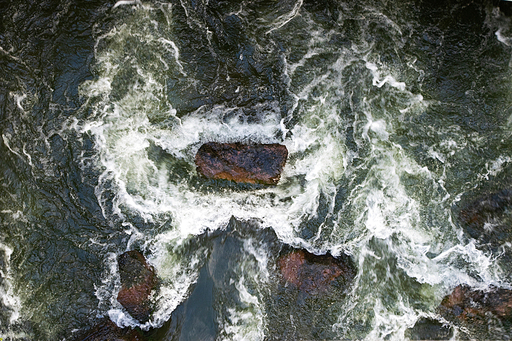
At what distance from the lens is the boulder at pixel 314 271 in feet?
19.1

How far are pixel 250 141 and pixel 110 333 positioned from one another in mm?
4273

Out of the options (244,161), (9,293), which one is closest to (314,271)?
(244,161)

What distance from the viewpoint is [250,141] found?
589 centimetres

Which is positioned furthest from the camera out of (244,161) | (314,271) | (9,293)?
(9,293)

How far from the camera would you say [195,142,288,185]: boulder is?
5.71m

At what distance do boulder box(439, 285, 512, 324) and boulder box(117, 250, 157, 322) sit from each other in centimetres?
527

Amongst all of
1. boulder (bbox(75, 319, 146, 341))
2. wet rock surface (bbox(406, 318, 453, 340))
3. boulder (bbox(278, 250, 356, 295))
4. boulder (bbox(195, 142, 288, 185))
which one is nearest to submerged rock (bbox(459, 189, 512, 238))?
wet rock surface (bbox(406, 318, 453, 340))

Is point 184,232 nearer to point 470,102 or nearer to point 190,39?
point 190,39

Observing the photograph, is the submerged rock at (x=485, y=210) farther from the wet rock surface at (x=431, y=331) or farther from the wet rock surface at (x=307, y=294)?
the wet rock surface at (x=307, y=294)

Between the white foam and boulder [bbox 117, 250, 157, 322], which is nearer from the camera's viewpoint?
boulder [bbox 117, 250, 157, 322]

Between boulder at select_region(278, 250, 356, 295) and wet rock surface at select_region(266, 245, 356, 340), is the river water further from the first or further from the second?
boulder at select_region(278, 250, 356, 295)

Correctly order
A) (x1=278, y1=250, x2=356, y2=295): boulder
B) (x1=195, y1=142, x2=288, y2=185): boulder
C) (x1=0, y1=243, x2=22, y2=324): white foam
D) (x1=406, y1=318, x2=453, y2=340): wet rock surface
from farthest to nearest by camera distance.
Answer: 1. (x1=0, y1=243, x2=22, y2=324): white foam
2. (x1=406, y1=318, x2=453, y2=340): wet rock surface
3. (x1=278, y1=250, x2=356, y2=295): boulder
4. (x1=195, y1=142, x2=288, y2=185): boulder

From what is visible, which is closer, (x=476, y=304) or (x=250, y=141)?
(x=476, y=304)

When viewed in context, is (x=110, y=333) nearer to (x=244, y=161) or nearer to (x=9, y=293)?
(x=9, y=293)
